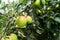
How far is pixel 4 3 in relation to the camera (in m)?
1.94

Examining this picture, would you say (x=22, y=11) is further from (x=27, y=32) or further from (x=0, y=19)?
(x=27, y=32)

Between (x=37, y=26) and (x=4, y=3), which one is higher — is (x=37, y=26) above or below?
below

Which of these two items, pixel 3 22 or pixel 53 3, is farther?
pixel 53 3

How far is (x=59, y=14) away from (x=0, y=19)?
605mm

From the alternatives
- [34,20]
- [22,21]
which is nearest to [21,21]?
[22,21]

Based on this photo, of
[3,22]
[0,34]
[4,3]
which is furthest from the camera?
[4,3]

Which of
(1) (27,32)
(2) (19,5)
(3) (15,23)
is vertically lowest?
(1) (27,32)

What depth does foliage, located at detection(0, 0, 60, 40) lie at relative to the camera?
68.3 inches

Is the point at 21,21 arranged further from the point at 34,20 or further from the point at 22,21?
the point at 34,20

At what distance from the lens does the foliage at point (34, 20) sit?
1.74 m

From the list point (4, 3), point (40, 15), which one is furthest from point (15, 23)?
point (40, 15)

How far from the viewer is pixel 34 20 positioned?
2.01 m

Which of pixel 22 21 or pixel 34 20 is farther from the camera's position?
pixel 34 20

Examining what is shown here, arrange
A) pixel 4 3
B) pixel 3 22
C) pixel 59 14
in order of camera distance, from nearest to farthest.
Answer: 1. pixel 3 22
2. pixel 4 3
3. pixel 59 14
